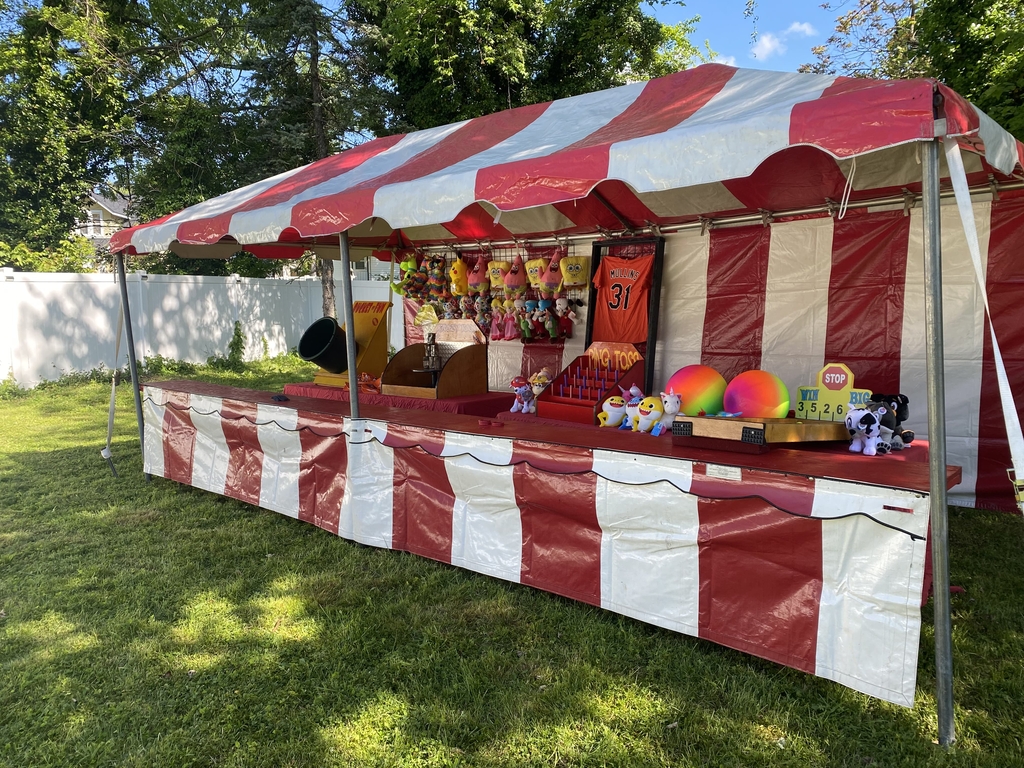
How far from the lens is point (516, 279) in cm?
482

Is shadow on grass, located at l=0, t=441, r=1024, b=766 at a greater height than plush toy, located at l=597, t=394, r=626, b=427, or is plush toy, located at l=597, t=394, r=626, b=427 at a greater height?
plush toy, located at l=597, t=394, r=626, b=427

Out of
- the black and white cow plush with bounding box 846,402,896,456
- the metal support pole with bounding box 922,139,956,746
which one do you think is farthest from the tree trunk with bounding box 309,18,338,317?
the metal support pole with bounding box 922,139,956,746

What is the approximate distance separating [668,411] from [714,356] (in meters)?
1.33

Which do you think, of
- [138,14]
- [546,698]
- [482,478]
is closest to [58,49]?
[138,14]

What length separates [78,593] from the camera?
3158 mm

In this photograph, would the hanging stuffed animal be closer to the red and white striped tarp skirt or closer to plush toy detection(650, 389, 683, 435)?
the red and white striped tarp skirt

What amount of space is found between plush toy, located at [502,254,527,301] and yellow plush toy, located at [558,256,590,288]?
359 mm

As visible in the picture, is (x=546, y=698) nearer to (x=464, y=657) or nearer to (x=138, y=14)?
(x=464, y=657)

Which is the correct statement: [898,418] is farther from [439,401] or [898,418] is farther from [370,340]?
[370,340]

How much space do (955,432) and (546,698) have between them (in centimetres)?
278

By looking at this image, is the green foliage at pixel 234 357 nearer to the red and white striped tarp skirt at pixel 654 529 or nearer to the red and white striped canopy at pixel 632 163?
the red and white striped canopy at pixel 632 163

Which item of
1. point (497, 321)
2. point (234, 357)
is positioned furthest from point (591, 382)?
point (234, 357)

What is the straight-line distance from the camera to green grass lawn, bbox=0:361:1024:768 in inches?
78.3

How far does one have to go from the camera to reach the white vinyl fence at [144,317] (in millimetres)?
9688
